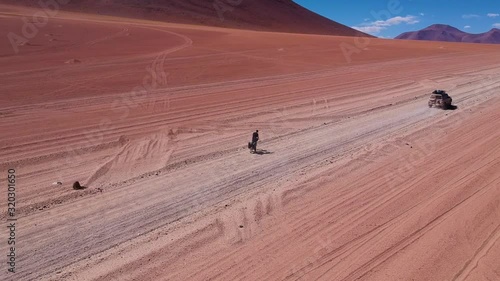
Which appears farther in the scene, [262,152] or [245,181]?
[262,152]

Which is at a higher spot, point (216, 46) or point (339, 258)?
point (216, 46)

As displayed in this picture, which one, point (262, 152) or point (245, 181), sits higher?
point (262, 152)

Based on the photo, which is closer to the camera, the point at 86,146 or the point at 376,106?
the point at 86,146

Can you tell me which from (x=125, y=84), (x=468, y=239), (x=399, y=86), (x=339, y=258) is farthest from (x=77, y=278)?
(x=399, y=86)

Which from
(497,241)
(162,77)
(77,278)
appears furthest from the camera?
(162,77)

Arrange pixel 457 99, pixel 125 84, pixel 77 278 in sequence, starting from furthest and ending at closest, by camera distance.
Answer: pixel 125 84 < pixel 457 99 < pixel 77 278

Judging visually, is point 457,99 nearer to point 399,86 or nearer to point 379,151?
point 399,86

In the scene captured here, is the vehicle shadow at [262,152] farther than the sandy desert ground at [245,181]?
Yes

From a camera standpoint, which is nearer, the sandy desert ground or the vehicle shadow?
the sandy desert ground
